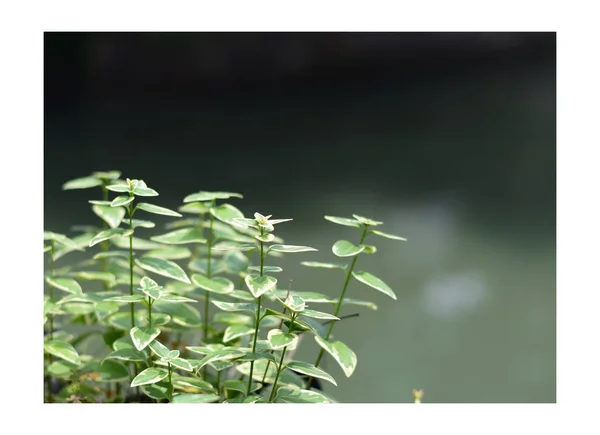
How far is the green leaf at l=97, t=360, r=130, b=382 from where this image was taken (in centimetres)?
65

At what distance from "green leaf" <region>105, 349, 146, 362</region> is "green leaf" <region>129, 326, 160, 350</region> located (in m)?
0.07

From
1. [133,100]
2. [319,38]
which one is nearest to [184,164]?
[133,100]

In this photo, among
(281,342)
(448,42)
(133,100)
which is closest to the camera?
(281,342)

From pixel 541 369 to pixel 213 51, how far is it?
8.31 feet

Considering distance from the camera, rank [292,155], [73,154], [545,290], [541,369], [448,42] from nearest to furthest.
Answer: [541,369] < [545,290] < [73,154] < [292,155] < [448,42]

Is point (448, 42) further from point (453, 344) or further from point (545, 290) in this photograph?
point (453, 344)

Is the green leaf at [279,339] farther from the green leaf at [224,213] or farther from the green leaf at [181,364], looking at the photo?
the green leaf at [224,213]

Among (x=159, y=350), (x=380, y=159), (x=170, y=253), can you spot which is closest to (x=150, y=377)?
(x=159, y=350)

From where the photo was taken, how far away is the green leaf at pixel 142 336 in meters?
0.52

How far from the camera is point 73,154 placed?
2.60 metres

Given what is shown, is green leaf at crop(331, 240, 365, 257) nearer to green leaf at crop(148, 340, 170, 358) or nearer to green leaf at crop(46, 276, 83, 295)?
green leaf at crop(148, 340, 170, 358)

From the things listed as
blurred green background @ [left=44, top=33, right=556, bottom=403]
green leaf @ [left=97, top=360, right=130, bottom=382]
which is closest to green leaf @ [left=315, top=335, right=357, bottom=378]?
green leaf @ [left=97, top=360, right=130, bottom=382]

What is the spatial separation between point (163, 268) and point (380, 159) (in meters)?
2.24

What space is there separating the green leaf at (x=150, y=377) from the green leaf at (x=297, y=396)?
0.34 ft
